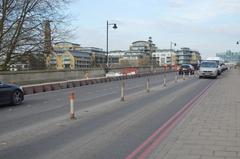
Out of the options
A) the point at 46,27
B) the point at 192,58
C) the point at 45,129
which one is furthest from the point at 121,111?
the point at 192,58

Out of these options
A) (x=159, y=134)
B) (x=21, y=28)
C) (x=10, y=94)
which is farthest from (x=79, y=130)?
(x=21, y=28)

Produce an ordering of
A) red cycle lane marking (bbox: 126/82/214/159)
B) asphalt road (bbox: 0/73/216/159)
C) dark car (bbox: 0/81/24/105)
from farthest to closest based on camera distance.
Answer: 1. dark car (bbox: 0/81/24/105)
2. asphalt road (bbox: 0/73/216/159)
3. red cycle lane marking (bbox: 126/82/214/159)

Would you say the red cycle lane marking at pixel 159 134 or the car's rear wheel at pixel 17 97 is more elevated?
the car's rear wheel at pixel 17 97

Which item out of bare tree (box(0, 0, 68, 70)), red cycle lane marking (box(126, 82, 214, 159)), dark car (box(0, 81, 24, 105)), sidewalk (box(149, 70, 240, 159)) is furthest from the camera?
bare tree (box(0, 0, 68, 70))

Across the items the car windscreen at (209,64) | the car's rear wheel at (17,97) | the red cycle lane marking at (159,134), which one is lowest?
the red cycle lane marking at (159,134)

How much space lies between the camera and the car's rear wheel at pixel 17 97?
17.3m

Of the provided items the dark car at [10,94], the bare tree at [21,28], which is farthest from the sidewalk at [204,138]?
the bare tree at [21,28]

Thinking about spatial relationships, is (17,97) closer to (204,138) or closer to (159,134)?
(159,134)

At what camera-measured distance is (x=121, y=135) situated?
9.90 meters

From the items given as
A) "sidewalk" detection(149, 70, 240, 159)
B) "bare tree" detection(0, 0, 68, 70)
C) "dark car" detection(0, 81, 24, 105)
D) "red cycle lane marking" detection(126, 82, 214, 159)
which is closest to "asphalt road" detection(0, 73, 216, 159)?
"red cycle lane marking" detection(126, 82, 214, 159)

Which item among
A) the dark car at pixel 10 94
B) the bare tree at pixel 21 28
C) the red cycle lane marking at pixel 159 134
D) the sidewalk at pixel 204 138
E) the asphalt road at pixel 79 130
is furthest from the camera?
the bare tree at pixel 21 28

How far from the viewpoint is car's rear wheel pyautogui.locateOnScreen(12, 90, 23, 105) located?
56.7 ft

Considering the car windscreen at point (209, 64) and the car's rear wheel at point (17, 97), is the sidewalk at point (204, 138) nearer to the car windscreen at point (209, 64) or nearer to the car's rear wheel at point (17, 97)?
the car's rear wheel at point (17, 97)

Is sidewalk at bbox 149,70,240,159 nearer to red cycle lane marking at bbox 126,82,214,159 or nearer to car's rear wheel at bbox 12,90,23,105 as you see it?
red cycle lane marking at bbox 126,82,214,159
